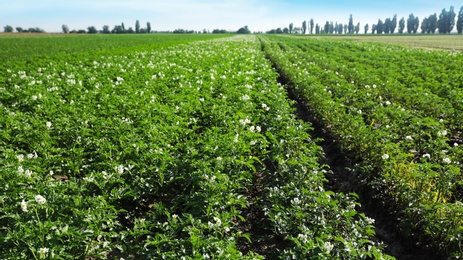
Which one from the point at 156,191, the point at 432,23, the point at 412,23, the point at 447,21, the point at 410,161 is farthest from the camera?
the point at 412,23

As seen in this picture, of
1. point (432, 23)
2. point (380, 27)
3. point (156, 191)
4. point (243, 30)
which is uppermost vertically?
point (380, 27)

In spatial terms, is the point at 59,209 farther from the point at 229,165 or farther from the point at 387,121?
the point at 387,121

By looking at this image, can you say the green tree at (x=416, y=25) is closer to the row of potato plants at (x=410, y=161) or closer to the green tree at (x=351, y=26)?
the green tree at (x=351, y=26)

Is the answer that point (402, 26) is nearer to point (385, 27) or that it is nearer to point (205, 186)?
point (385, 27)

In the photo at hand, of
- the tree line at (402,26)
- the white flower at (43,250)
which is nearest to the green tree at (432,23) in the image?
the tree line at (402,26)

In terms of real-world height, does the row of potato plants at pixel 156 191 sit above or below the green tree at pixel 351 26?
below

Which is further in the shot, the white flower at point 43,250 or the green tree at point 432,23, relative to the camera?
the green tree at point 432,23

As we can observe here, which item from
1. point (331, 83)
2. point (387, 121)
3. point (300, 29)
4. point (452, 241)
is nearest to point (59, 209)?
point (452, 241)

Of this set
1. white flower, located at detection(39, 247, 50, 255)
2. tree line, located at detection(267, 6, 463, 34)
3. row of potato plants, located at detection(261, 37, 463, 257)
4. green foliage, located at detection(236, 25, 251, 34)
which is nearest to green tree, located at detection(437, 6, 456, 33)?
tree line, located at detection(267, 6, 463, 34)

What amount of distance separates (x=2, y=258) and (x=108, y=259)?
1188mm

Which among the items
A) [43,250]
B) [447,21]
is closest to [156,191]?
[43,250]

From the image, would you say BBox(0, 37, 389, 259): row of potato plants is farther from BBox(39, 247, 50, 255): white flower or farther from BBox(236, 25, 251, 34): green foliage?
BBox(236, 25, 251, 34): green foliage

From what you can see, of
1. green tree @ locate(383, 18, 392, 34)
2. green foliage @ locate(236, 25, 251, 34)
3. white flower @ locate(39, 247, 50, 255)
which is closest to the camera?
white flower @ locate(39, 247, 50, 255)

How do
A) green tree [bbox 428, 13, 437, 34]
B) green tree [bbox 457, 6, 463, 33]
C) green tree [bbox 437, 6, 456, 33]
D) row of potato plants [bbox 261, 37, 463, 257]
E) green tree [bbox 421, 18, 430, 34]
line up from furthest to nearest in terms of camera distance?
green tree [bbox 421, 18, 430, 34] < green tree [bbox 428, 13, 437, 34] < green tree [bbox 437, 6, 456, 33] < green tree [bbox 457, 6, 463, 33] < row of potato plants [bbox 261, 37, 463, 257]
